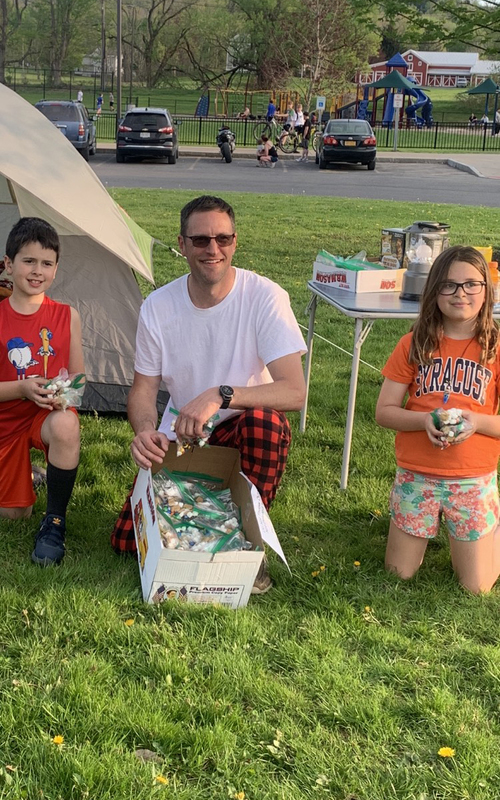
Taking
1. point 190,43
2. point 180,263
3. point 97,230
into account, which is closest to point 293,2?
point 190,43

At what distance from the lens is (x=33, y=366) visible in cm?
344

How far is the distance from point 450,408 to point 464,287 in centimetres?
44

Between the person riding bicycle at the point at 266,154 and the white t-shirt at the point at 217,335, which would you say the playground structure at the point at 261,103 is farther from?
the white t-shirt at the point at 217,335

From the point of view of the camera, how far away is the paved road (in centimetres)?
1670

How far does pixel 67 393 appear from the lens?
317 cm

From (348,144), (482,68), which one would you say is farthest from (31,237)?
(482,68)

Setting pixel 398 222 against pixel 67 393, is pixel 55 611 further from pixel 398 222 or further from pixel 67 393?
pixel 398 222

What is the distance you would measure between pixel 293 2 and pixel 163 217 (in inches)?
1764

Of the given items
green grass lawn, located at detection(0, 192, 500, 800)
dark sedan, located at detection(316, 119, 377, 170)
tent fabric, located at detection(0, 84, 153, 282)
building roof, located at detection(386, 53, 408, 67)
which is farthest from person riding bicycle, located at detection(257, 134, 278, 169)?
building roof, located at detection(386, 53, 408, 67)

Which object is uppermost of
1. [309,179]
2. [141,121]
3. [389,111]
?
[389,111]

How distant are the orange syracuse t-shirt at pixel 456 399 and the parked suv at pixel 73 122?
1964 cm

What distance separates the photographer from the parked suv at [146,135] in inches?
866

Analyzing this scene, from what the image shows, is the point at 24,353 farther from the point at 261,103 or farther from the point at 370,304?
the point at 261,103

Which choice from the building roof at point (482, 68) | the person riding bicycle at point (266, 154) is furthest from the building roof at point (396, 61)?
the building roof at point (482, 68)
